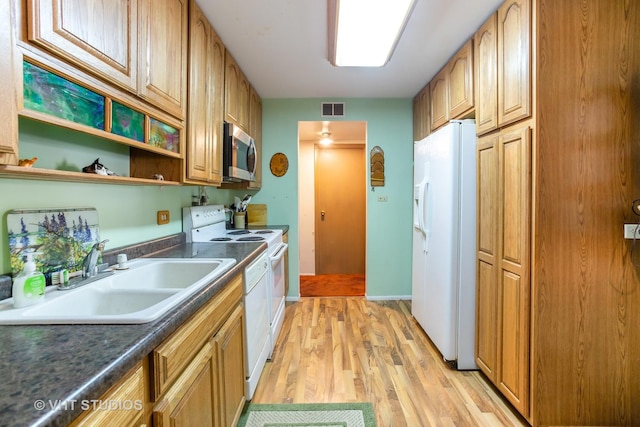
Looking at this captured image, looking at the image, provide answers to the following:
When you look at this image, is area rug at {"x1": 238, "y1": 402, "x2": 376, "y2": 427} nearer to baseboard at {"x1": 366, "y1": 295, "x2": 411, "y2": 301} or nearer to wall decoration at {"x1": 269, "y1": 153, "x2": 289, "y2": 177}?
baseboard at {"x1": 366, "y1": 295, "x2": 411, "y2": 301}

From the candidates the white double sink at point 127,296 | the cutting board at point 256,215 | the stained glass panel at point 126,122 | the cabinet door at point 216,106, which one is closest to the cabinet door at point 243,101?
the cabinet door at point 216,106

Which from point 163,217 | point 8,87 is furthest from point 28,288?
point 163,217

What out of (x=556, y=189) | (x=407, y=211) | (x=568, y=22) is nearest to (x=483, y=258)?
(x=556, y=189)

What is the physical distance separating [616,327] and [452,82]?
194cm

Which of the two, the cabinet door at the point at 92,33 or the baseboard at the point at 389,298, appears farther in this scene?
the baseboard at the point at 389,298

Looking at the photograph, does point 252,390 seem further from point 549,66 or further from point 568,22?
point 568,22

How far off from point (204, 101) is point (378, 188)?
7.22 ft

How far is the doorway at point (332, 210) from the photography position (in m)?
4.62

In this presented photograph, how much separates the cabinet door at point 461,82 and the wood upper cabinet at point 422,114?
1.63 feet

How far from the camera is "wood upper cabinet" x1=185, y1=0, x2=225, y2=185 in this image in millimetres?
1677

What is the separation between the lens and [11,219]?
0.99 m

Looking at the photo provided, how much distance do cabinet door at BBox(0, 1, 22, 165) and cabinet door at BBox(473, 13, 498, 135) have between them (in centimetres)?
211

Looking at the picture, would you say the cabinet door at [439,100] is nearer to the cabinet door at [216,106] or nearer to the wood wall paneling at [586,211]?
the wood wall paneling at [586,211]

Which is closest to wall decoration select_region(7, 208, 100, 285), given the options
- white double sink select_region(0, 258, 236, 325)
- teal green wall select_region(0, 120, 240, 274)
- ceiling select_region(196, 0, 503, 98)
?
teal green wall select_region(0, 120, 240, 274)
